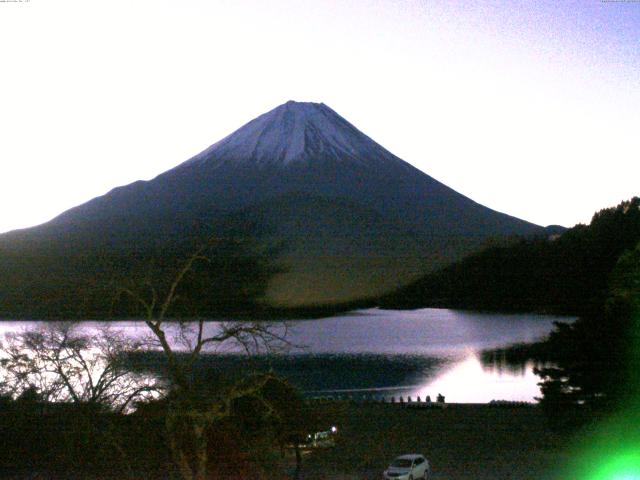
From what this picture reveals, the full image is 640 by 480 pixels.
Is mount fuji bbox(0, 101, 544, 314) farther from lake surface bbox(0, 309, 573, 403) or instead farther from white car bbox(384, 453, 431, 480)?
white car bbox(384, 453, 431, 480)

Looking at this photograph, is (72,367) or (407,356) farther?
(407,356)

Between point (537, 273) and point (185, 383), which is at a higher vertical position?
point (185, 383)

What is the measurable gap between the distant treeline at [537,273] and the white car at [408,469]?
892 inches

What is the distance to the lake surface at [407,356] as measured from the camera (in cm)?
2158

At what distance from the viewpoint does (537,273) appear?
47938 millimetres

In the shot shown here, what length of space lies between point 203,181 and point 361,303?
599 inches

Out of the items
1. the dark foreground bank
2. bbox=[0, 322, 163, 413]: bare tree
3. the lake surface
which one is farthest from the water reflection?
bbox=[0, 322, 163, 413]: bare tree

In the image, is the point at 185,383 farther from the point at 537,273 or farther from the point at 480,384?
the point at 537,273

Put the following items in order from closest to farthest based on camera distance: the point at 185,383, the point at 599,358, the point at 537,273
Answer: the point at 185,383
the point at 599,358
the point at 537,273

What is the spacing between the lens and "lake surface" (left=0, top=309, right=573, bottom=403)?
2158cm

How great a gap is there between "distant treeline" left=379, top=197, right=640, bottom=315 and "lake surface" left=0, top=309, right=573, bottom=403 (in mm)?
1625

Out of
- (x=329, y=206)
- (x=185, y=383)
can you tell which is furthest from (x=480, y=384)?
(x=329, y=206)

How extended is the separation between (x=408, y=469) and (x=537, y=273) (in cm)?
4148

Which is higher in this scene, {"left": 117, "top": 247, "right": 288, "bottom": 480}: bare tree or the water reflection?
{"left": 117, "top": 247, "right": 288, "bottom": 480}: bare tree
